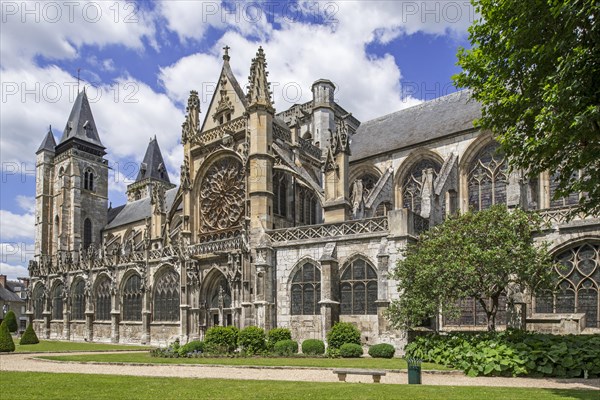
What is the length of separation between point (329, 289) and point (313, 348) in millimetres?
2834

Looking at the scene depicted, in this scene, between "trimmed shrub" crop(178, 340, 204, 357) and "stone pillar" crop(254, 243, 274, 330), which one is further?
"stone pillar" crop(254, 243, 274, 330)

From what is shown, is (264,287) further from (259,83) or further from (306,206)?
(259,83)

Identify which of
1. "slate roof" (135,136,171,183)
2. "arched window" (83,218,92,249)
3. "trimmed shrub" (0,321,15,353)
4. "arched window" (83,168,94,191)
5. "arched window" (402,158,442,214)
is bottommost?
"trimmed shrub" (0,321,15,353)

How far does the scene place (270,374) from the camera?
15953 millimetres

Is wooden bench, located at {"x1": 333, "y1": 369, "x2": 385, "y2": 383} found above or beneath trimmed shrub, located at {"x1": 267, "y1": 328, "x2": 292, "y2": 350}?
above

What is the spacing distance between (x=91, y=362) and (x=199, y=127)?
19045 mm

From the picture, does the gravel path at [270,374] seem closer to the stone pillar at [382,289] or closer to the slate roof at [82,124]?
the stone pillar at [382,289]

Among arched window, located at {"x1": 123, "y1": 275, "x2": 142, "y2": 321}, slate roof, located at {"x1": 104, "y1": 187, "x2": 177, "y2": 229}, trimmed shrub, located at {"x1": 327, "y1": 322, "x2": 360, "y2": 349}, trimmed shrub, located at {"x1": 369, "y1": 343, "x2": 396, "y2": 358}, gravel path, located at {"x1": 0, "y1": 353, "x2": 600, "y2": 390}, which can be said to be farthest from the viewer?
slate roof, located at {"x1": 104, "y1": 187, "x2": 177, "y2": 229}

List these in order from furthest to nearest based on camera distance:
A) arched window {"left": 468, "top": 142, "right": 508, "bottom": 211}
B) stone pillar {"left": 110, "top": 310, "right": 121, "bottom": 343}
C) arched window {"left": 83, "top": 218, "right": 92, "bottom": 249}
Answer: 1. arched window {"left": 83, "top": 218, "right": 92, "bottom": 249}
2. stone pillar {"left": 110, "top": 310, "right": 121, "bottom": 343}
3. arched window {"left": 468, "top": 142, "right": 508, "bottom": 211}

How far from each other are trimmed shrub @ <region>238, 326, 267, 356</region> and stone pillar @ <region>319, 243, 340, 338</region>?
2.74 metres

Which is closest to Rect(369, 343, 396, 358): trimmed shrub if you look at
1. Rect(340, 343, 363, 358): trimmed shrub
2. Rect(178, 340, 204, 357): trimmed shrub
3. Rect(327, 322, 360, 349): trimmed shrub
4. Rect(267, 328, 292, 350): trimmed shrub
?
Rect(340, 343, 363, 358): trimmed shrub

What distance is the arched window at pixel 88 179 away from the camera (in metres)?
56.4

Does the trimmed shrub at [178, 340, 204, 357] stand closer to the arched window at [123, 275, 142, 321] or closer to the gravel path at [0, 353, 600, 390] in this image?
the gravel path at [0, 353, 600, 390]

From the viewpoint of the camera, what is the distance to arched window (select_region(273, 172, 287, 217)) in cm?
3064
